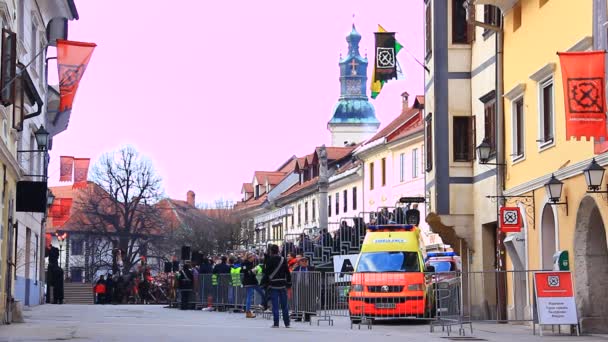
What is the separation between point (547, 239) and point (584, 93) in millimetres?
7186

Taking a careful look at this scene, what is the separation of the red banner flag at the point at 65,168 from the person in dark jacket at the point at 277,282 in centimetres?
2719

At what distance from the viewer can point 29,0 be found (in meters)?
35.6

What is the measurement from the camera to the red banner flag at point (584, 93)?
20672mm

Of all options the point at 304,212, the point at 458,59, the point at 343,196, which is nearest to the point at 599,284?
the point at 458,59

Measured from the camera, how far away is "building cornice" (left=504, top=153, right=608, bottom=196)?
889 inches

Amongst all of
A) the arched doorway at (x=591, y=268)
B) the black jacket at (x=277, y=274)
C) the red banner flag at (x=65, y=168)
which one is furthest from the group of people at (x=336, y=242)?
the arched doorway at (x=591, y=268)

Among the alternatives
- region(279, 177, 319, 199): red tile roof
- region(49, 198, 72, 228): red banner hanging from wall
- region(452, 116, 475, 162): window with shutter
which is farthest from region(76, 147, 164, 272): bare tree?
region(452, 116, 475, 162): window with shutter

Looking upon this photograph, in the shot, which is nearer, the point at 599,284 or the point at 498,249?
the point at 599,284

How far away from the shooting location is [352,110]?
14100cm

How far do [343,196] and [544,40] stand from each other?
204 feet

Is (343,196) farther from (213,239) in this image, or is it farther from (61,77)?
(61,77)

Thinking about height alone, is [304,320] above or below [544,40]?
below

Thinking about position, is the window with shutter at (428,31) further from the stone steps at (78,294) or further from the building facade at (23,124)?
the stone steps at (78,294)

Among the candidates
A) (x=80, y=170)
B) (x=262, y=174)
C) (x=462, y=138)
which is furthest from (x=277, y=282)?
(x=262, y=174)
